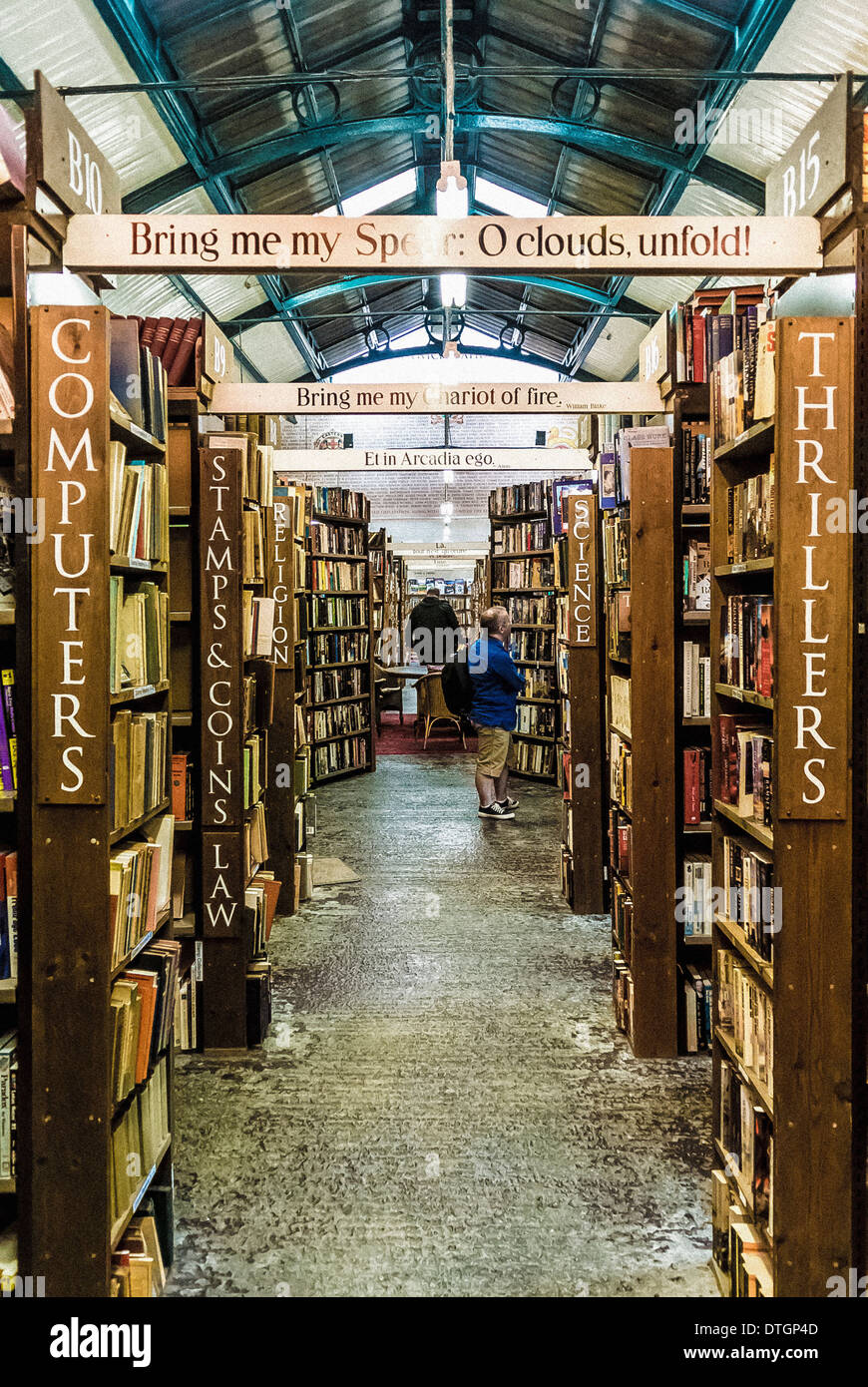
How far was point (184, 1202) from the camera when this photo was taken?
244cm

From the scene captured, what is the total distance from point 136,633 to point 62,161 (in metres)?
1.01

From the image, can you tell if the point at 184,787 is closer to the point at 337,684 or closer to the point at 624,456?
the point at 624,456

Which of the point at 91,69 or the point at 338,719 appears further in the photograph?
the point at 338,719

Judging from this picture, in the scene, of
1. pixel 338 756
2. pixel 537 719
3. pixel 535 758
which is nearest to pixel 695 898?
pixel 537 719

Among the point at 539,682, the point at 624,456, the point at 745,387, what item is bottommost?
the point at 539,682

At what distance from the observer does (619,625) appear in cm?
348

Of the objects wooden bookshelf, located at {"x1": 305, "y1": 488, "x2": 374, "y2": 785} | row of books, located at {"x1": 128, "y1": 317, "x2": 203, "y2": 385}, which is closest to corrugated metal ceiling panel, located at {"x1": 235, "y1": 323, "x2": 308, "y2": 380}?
wooden bookshelf, located at {"x1": 305, "y1": 488, "x2": 374, "y2": 785}

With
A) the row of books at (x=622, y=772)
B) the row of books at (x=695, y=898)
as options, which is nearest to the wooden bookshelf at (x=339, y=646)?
the row of books at (x=622, y=772)

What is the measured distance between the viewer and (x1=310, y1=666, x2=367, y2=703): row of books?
28.1ft

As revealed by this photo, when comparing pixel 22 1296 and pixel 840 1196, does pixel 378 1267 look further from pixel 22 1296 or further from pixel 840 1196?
pixel 840 1196

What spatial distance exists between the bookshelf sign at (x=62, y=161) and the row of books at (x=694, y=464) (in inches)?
79.6

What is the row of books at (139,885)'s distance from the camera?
1905 mm

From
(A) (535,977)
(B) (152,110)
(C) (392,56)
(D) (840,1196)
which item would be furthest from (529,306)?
(D) (840,1196)

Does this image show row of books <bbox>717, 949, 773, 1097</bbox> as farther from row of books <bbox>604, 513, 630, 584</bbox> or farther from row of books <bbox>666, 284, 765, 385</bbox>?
row of books <bbox>666, 284, 765, 385</bbox>
